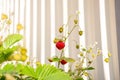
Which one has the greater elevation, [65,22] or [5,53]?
[65,22]

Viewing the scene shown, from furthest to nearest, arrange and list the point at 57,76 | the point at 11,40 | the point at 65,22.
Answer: the point at 65,22 < the point at 11,40 < the point at 57,76

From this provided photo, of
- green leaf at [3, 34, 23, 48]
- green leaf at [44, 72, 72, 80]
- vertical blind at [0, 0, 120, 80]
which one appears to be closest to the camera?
green leaf at [44, 72, 72, 80]

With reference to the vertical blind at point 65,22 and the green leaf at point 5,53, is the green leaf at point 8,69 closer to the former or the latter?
the green leaf at point 5,53

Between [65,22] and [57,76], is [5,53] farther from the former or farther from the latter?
[65,22]

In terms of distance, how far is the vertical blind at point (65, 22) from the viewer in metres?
1.49

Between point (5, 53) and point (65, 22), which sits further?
point (65, 22)

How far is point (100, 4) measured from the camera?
1579 millimetres

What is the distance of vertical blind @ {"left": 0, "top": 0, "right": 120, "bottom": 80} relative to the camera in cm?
149

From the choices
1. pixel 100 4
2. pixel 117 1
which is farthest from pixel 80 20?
pixel 117 1

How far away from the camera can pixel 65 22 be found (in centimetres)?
187

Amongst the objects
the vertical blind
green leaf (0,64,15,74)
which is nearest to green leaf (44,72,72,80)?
green leaf (0,64,15,74)

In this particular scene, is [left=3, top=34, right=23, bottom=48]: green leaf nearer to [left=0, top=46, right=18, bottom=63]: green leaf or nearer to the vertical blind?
[left=0, top=46, right=18, bottom=63]: green leaf

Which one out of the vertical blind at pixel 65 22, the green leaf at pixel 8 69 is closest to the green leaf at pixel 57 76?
the green leaf at pixel 8 69

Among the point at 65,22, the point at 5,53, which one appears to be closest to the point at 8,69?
the point at 5,53
